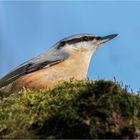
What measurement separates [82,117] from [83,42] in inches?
166

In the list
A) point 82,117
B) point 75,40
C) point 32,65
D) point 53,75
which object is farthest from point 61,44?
point 82,117

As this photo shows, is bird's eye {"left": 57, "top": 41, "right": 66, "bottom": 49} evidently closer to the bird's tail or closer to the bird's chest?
the bird's chest

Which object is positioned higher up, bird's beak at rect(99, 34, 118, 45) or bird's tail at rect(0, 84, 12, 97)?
bird's beak at rect(99, 34, 118, 45)

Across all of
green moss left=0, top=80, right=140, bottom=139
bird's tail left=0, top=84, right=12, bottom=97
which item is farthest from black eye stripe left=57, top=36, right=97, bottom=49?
green moss left=0, top=80, right=140, bottom=139

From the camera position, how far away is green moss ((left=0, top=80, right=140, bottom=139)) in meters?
3.10

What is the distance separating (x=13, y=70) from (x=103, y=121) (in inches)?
147

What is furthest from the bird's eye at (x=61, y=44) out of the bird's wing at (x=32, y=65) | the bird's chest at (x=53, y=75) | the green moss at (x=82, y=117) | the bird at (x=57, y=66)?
the green moss at (x=82, y=117)

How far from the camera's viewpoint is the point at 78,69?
21.4ft

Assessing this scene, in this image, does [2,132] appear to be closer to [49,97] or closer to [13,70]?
[49,97]

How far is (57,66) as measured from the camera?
642 cm

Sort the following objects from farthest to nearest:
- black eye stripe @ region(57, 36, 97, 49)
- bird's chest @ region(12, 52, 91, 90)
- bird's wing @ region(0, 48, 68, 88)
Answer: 1. black eye stripe @ region(57, 36, 97, 49)
2. bird's wing @ region(0, 48, 68, 88)
3. bird's chest @ region(12, 52, 91, 90)

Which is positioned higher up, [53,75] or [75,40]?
[75,40]

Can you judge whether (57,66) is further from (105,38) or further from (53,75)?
(105,38)

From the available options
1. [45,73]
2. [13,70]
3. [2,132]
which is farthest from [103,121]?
[13,70]
